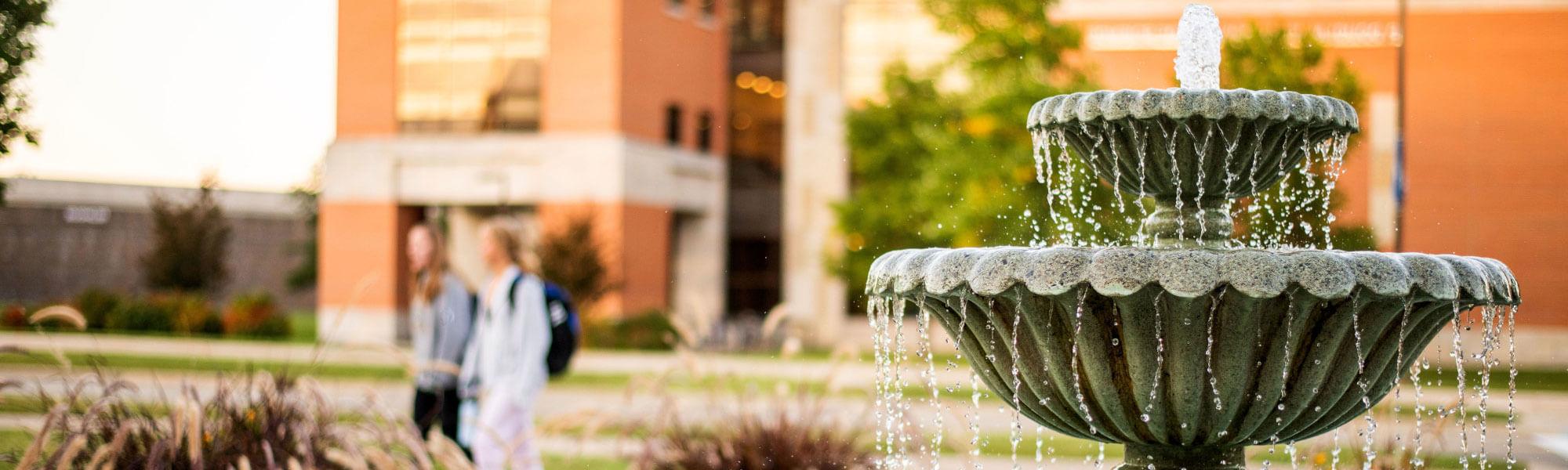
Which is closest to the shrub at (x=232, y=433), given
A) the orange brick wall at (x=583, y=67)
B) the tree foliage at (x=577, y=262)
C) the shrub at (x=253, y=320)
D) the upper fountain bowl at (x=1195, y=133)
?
the upper fountain bowl at (x=1195, y=133)

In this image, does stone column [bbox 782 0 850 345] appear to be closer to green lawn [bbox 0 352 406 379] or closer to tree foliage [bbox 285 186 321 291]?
green lawn [bbox 0 352 406 379]

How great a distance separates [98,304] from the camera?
26781 millimetres

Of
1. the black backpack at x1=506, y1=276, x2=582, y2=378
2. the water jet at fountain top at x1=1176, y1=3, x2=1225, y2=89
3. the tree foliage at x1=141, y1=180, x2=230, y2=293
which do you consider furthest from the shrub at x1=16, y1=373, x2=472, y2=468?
the tree foliage at x1=141, y1=180, x2=230, y2=293

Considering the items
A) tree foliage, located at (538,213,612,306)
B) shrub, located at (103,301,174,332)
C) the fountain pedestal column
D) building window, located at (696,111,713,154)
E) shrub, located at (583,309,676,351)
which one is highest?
building window, located at (696,111,713,154)

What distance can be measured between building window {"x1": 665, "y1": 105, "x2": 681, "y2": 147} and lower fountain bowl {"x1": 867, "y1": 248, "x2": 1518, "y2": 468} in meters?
33.5

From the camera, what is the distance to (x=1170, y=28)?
3130cm

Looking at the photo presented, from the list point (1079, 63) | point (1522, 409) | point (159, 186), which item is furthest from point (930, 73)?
point (159, 186)

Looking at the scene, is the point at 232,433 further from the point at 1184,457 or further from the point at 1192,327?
the point at 1192,327

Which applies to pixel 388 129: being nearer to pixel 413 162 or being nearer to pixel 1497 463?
pixel 413 162

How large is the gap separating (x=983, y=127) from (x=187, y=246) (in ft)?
61.8

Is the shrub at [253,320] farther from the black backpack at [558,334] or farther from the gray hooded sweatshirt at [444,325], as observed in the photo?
the black backpack at [558,334]

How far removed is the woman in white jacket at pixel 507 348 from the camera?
24.8 feet

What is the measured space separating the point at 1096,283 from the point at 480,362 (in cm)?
482

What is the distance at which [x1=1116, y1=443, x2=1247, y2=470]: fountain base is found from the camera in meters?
4.47
